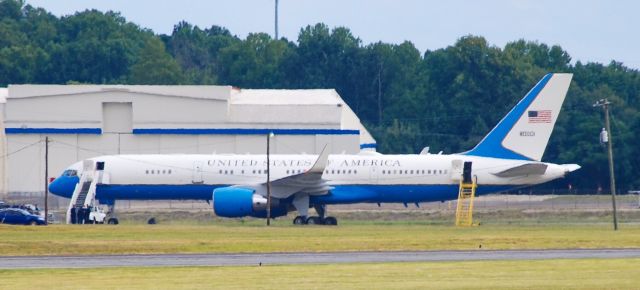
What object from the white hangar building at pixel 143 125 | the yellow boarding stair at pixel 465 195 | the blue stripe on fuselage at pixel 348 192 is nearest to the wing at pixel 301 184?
the blue stripe on fuselage at pixel 348 192

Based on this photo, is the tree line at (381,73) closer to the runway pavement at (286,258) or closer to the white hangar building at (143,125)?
the white hangar building at (143,125)

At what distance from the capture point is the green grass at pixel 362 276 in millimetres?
33000

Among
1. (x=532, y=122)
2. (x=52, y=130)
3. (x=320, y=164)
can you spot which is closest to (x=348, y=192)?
(x=320, y=164)

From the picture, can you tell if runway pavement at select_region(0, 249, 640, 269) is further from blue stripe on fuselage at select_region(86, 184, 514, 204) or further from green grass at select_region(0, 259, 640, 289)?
blue stripe on fuselage at select_region(86, 184, 514, 204)

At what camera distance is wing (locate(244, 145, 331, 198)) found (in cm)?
6350

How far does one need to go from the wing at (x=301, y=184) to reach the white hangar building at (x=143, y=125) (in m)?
27.6

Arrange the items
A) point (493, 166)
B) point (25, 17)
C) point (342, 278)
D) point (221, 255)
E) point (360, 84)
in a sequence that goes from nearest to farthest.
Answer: point (342, 278) → point (221, 255) → point (493, 166) → point (360, 84) → point (25, 17)

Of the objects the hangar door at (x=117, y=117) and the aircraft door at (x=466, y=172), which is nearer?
the aircraft door at (x=466, y=172)

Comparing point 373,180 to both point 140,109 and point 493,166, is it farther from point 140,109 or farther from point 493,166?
point 140,109

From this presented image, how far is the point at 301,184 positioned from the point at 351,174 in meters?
3.08

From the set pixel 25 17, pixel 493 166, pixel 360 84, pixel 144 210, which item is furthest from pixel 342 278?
pixel 25 17

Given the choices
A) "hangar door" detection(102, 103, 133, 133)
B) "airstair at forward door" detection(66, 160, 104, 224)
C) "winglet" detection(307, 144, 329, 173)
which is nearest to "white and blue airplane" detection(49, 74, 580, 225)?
"airstair at forward door" detection(66, 160, 104, 224)

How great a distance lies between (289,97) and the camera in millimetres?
100625

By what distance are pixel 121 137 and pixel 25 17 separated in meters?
88.3
